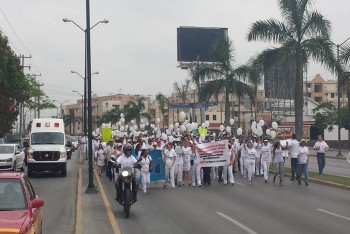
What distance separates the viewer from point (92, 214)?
46.0 feet

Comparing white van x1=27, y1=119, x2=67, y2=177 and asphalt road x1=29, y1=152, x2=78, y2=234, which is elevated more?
white van x1=27, y1=119, x2=67, y2=177

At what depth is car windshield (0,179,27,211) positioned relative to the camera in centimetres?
867

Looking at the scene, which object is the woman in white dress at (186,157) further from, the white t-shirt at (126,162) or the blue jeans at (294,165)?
the white t-shirt at (126,162)

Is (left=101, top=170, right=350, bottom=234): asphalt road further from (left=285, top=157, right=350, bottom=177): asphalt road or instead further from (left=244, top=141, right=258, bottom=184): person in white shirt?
(left=285, top=157, right=350, bottom=177): asphalt road

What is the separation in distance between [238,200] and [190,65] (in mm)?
53261

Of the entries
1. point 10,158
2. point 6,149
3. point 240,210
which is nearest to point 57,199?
point 240,210

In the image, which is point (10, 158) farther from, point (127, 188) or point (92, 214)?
point (127, 188)

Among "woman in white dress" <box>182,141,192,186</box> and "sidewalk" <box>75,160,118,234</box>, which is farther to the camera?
"woman in white dress" <box>182,141,192,186</box>

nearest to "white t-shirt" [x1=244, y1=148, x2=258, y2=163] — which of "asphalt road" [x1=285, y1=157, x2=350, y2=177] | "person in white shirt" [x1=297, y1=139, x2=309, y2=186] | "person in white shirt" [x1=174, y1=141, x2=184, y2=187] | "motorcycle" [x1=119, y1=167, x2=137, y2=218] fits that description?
"person in white shirt" [x1=297, y1=139, x2=309, y2=186]

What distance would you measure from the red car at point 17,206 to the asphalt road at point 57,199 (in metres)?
2.84

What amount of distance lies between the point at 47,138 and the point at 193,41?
138 feet

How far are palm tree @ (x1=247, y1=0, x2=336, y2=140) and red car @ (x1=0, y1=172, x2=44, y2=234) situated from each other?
2288cm

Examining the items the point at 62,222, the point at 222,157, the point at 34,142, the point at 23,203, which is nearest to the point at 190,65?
the point at 34,142

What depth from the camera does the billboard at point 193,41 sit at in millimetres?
68562
